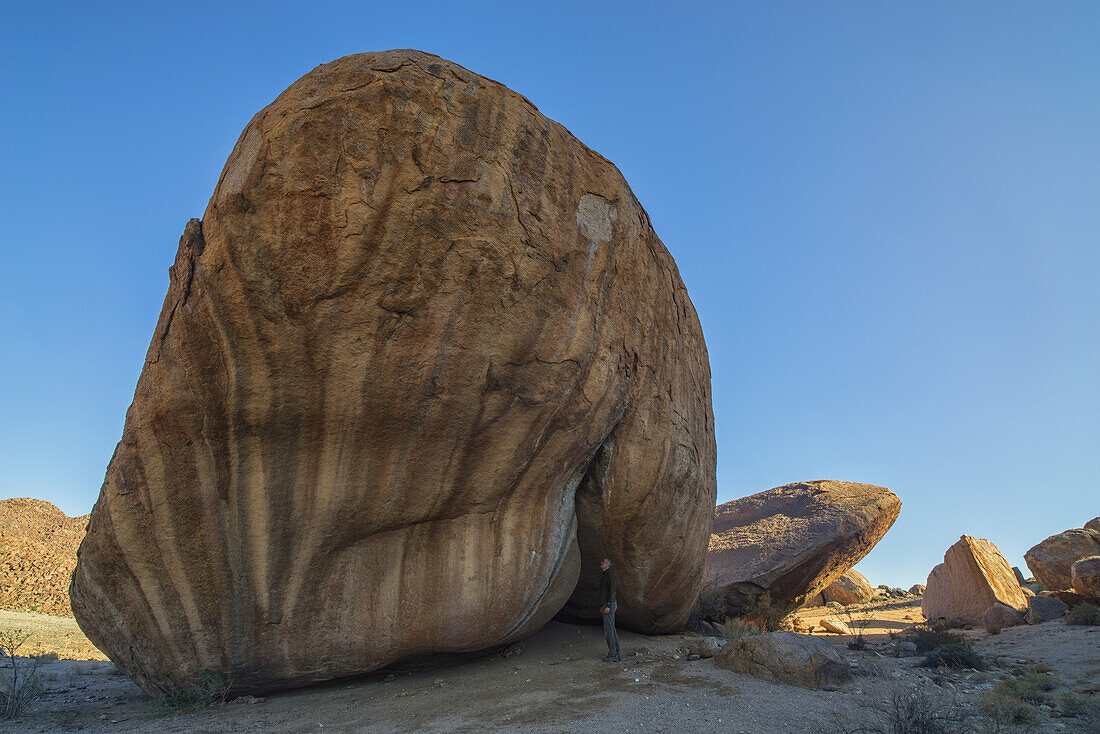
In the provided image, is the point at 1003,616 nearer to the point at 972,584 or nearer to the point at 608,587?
the point at 972,584

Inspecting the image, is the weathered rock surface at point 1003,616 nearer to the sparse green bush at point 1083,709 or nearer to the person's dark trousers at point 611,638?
the sparse green bush at point 1083,709

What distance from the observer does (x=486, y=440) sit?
5.73 m

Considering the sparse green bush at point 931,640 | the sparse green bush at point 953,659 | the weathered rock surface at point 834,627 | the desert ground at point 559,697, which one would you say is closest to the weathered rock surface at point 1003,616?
the weathered rock surface at point 834,627

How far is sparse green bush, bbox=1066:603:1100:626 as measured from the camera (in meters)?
10.9

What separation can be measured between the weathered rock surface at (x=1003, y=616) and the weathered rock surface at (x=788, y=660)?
9191 mm

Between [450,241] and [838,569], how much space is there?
1189cm

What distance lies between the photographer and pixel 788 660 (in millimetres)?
6117

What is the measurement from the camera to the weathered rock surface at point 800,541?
11.9 meters

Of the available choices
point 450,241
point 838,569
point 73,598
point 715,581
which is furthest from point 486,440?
point 838,569

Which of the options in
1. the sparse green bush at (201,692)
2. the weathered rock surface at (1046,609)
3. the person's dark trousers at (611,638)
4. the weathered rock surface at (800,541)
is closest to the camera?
the sparse green bush at (201,692)

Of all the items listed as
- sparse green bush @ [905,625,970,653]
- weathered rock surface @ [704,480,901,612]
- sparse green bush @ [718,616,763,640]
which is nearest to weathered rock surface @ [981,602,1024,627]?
weathered rock surface @ [704,480,901,612]

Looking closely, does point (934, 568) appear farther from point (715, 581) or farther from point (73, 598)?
point (73, 598)

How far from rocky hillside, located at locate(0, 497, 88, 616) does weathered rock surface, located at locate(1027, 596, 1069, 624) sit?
980 inches

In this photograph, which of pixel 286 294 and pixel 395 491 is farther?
pixel 395 491
